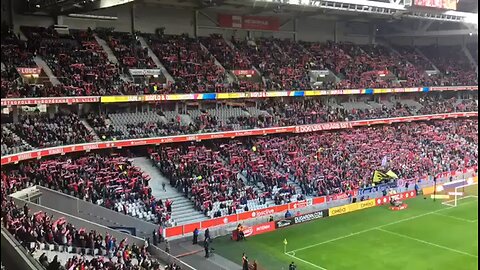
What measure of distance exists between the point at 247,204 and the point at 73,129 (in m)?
10.3

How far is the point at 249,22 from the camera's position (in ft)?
145

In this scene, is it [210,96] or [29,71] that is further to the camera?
[210,96]

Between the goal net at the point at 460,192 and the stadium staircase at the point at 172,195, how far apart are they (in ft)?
57.1

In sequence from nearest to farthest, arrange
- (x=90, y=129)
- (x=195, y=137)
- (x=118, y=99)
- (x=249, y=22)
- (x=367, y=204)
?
(x=90, y=129)
(x=118, y=99)
(x=195, y=137)
(x=367, y=204)
(x=249, y=22)

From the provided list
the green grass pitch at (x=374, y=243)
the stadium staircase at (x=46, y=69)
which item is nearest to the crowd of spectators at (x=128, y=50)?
the stadium staircase at (x=46, y=69)

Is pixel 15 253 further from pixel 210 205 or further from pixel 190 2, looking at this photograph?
pixel 190 2

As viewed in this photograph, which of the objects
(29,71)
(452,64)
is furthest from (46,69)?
(452,64)

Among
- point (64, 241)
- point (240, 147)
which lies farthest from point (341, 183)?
point (64, 241)

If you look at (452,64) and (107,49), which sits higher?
Answer: (107,49)

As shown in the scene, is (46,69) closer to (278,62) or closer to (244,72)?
(244,72)

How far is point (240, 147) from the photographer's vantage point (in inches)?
1375

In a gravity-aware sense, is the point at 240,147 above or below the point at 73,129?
below

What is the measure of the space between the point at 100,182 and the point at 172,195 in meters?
4.33

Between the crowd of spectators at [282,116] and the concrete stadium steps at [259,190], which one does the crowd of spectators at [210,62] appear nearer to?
the crowd of spectators at [282,116]
